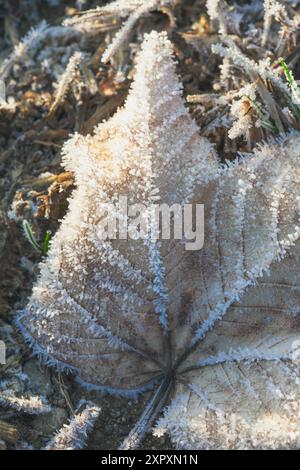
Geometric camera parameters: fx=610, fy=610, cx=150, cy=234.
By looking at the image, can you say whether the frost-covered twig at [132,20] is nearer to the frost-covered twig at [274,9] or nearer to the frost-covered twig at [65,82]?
the frost-covered twig at [65,82]

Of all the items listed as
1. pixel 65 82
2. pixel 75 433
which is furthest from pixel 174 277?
pixel 65 82

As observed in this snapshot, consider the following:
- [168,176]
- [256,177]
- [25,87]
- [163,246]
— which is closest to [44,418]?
[163,246]

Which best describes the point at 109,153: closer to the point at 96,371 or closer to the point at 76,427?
the point at 96,371

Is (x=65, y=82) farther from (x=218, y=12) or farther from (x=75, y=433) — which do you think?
(x=75, y=433)

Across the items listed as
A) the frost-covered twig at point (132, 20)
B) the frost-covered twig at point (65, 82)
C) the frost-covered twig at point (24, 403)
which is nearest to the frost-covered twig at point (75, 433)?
the frost-covered twig at point (24, 403)

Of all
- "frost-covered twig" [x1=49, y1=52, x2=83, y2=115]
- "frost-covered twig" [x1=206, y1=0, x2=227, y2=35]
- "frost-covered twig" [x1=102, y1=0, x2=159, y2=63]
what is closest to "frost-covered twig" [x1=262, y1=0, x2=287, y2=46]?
"frost-covered twig" [x1=206, y1=0, x2=227, y2=35]

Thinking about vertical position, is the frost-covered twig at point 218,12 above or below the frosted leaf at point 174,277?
above
